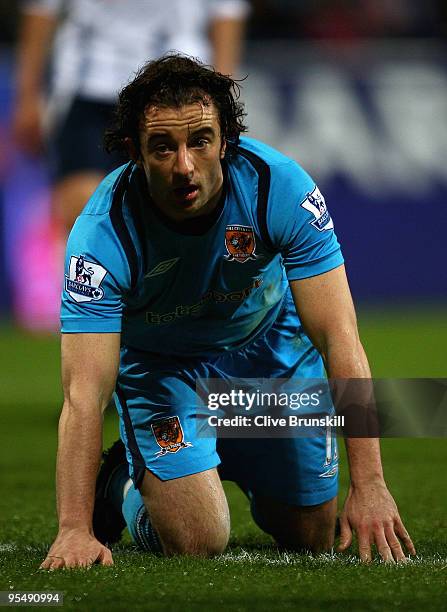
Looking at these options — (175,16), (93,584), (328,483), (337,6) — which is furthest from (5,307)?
(93,584)

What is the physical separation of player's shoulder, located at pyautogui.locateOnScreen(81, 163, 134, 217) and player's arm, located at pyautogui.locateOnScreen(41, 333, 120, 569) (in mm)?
362

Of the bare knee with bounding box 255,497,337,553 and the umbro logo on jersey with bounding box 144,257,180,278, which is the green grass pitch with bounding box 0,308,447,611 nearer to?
the bare knee with bounding box 255,497,337,553

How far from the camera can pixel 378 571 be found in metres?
3.26

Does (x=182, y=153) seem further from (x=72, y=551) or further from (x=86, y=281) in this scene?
(x=72, y=551)

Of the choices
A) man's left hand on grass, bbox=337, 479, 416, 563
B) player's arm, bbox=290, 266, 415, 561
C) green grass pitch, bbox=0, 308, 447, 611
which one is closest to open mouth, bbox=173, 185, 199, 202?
player's arm, bbox=290, 266, 415, 561

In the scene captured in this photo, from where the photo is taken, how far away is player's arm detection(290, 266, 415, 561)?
129 inches

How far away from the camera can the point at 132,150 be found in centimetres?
358

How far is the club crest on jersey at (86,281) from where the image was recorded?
3402 millimetres

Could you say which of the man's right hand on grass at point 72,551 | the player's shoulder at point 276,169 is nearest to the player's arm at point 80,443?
the man's right hand on grass at point 72,551

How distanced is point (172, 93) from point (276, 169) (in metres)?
0.39

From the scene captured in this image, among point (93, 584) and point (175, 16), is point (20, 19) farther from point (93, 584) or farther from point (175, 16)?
point (93, 584)

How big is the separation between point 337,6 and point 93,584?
37.5 feet

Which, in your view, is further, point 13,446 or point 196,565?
point 13,446

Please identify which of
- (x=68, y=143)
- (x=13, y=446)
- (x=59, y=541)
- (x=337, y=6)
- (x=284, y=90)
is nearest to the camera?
(x=59, y=541)
